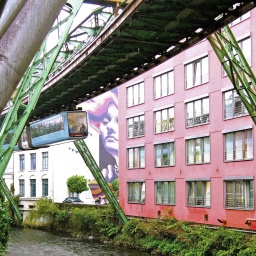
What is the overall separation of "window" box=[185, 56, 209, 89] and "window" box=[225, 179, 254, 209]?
7.30m

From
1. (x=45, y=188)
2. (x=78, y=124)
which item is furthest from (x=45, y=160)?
(x=78, y=124)

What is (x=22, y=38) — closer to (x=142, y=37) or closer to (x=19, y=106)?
(x=19, y=106)

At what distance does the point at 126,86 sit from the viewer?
49812mm

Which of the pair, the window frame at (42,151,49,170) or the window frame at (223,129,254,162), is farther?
the window frame at (42,151,49,170)

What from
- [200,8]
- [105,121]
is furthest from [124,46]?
[105,121]

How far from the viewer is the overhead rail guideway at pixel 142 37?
16.6 metres

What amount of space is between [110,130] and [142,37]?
7306 centimetres

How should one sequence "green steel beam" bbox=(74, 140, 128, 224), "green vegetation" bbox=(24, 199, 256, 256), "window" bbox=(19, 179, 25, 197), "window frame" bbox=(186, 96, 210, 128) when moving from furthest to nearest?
1. "window" bbox=(19, 179, 25, 197)
2. "green steel beam" bbox=(74, 140, 128, 224)
3. "window frame" bbox=(186, 96, 210, 128)
4. "green vegetation" bbox=(24, 199, 256, 256)

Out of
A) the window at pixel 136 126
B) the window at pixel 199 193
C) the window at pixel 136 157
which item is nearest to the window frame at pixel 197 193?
the window at pixel 199 193

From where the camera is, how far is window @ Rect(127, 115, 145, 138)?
4784 centimetres

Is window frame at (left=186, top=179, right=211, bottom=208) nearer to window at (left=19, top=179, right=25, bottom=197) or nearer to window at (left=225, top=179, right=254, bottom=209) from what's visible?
window at (left=225, top=179, right=254, bottom=209)

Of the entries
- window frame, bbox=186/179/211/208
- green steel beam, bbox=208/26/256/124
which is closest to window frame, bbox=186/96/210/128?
window frame, bbox=186/179/211/208

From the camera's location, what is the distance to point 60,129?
108ft

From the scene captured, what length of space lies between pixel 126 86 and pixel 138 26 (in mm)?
31208
